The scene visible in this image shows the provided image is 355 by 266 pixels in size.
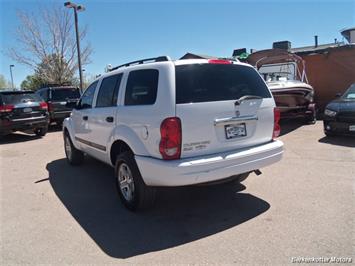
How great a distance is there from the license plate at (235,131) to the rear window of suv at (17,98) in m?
9.37

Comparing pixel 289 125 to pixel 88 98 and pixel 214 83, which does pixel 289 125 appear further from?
pixel 214 83

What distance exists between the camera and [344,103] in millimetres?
8539

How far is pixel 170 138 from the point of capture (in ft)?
11.8

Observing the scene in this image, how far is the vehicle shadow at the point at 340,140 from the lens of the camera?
7927 mm

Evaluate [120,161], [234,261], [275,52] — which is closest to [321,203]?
[234,261]

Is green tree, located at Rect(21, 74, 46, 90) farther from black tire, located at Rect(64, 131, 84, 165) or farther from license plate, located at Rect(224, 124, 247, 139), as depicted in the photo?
license plate, located at Rect(224, 124, 247, 139)

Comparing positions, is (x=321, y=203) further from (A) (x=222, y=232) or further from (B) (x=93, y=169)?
(B) (x=93, y=169)

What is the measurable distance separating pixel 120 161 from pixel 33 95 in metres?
8.57

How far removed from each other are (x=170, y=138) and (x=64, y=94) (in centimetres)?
1107

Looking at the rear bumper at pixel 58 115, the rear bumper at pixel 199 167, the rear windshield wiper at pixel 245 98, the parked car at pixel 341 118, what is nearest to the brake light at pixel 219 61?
the rear windshield wiper at pixel 245 98

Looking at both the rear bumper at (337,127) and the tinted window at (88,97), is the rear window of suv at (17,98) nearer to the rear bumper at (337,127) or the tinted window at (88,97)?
the tinted window at (88,97)

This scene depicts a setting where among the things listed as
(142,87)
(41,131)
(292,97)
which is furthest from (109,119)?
(41,131)

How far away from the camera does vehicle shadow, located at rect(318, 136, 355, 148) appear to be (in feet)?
26.0

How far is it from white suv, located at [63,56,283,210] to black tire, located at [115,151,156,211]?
0.04ft
